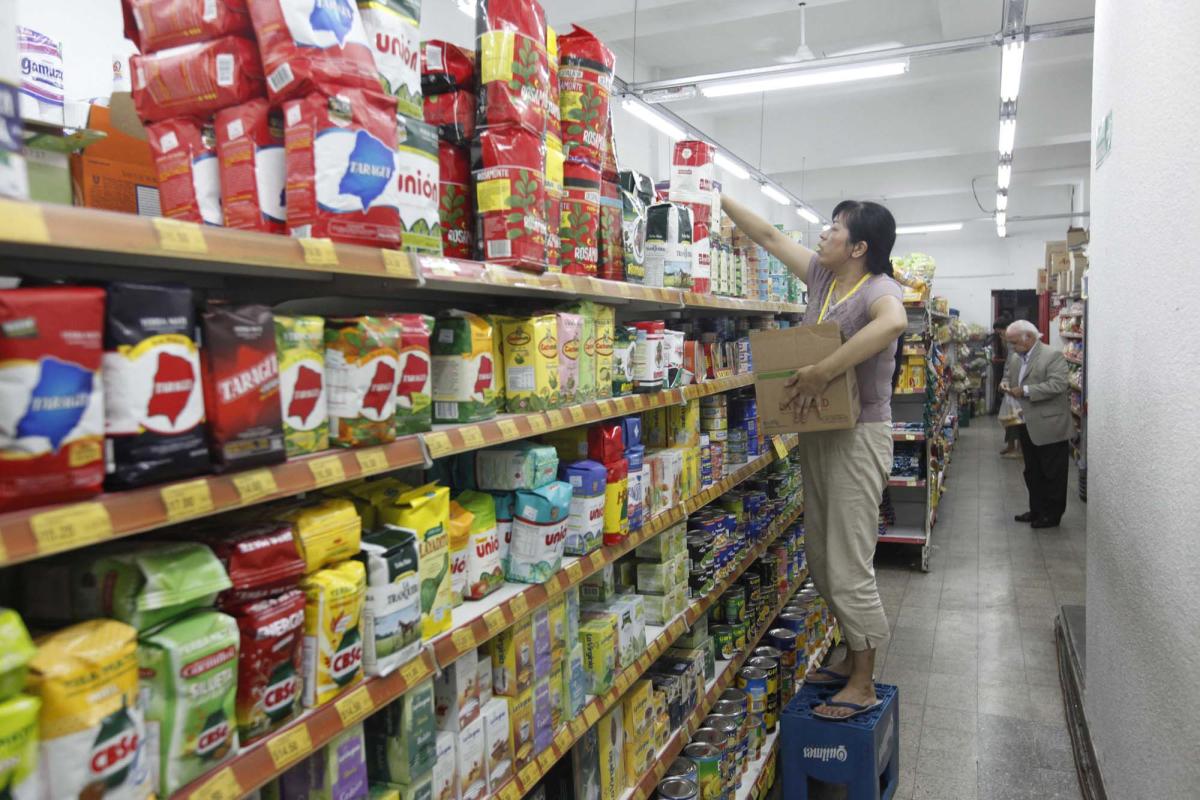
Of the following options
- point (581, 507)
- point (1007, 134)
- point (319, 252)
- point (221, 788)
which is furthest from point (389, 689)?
point (1007, 134)

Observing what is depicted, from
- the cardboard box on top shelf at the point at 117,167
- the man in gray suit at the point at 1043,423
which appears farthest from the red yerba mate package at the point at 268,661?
the man in gray suit at the point at 1043,423

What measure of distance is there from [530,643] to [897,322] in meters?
1.83

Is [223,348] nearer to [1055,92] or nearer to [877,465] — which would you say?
[877,465]

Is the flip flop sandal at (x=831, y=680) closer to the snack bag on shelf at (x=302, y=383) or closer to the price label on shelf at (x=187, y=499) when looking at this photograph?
the snack bag on shelf at (x=302, y=383)

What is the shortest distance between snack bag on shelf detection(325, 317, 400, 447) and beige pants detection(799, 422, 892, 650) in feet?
7.19

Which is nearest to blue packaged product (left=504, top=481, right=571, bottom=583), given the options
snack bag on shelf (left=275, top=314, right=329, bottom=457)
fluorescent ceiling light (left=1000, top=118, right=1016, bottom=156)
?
A: snack bag on shelf (left=275, top=314, right=329, bottom=457)

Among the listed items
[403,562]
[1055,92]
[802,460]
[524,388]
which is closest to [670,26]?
[1055,92]

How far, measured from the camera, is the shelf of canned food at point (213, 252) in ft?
2.89

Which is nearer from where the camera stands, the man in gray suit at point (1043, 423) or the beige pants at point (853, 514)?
the beige pants at point (853, 514)

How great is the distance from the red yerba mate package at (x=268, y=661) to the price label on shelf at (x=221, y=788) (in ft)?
0.25

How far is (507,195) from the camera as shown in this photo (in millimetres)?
1812

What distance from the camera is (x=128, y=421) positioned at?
3.31ft

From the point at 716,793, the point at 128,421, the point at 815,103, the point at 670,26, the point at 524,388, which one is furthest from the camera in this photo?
the point at 815,103

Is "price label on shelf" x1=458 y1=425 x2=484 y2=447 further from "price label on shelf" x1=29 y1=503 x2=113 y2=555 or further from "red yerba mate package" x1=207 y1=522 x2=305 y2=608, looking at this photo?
"price label on shelf" x1=29 y1=503 x2=113 y2=555
